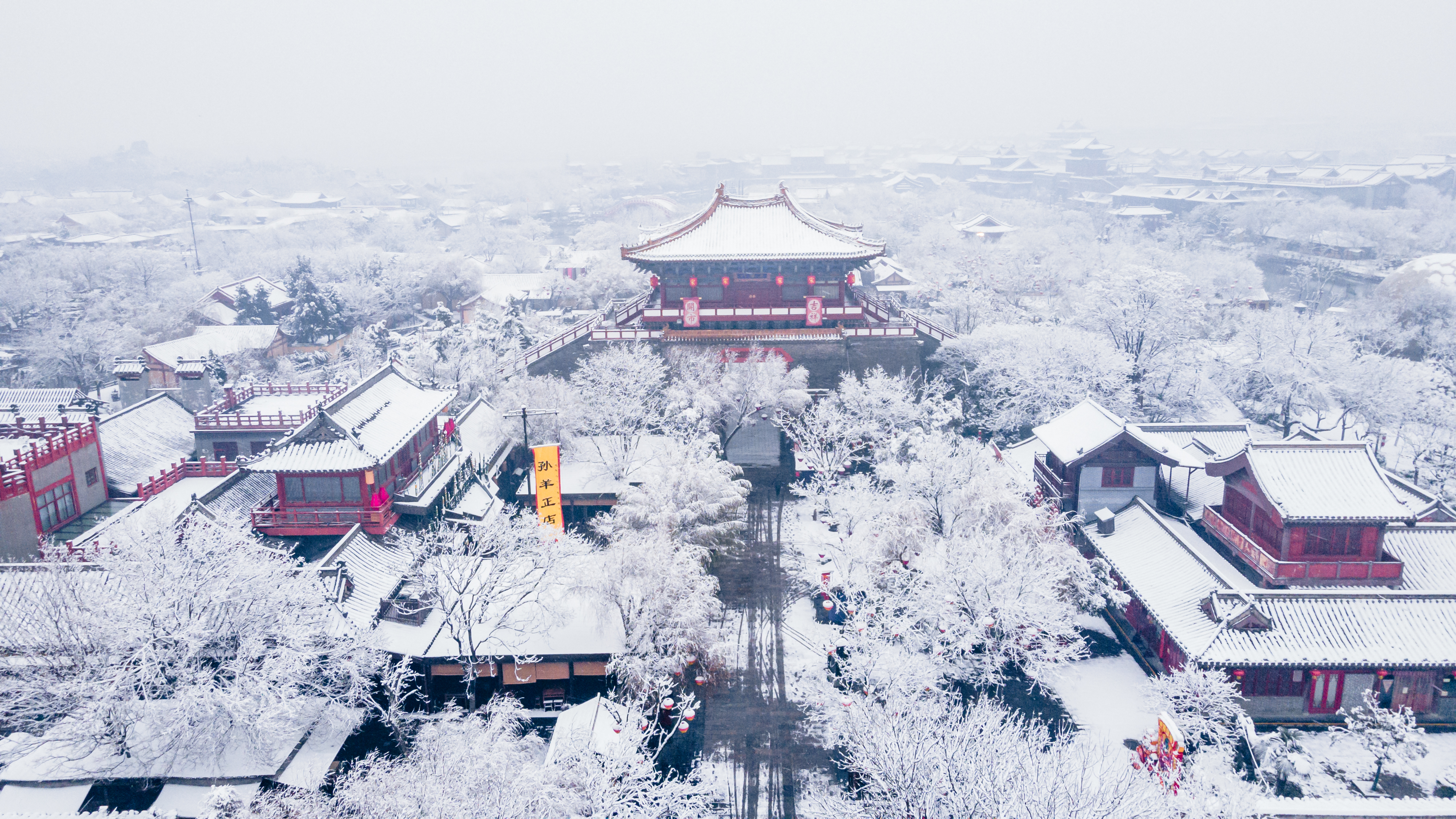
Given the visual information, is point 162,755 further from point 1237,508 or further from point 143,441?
point 1237,508

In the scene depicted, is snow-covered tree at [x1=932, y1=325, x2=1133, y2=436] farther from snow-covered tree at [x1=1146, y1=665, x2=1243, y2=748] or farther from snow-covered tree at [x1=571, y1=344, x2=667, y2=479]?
snow-covered tree at [x1=1146, y1=665, x2=1243, y2=748]

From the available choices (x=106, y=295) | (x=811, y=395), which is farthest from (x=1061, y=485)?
(x=106, y=295)

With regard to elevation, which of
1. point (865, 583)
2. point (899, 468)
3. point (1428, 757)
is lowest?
point (1428, 757)

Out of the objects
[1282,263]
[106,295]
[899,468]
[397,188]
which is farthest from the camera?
[397,188]

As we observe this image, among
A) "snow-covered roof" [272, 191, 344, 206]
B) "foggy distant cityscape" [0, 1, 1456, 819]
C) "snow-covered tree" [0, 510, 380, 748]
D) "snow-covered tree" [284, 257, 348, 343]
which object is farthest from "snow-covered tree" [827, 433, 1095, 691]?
"snow-covered roof" [272, 191, 344, 206]

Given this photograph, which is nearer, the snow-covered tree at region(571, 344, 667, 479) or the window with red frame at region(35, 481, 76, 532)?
the window with red frame at region(35, 481, 76, 532)

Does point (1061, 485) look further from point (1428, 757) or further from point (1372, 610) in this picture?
point (1428, 757)
